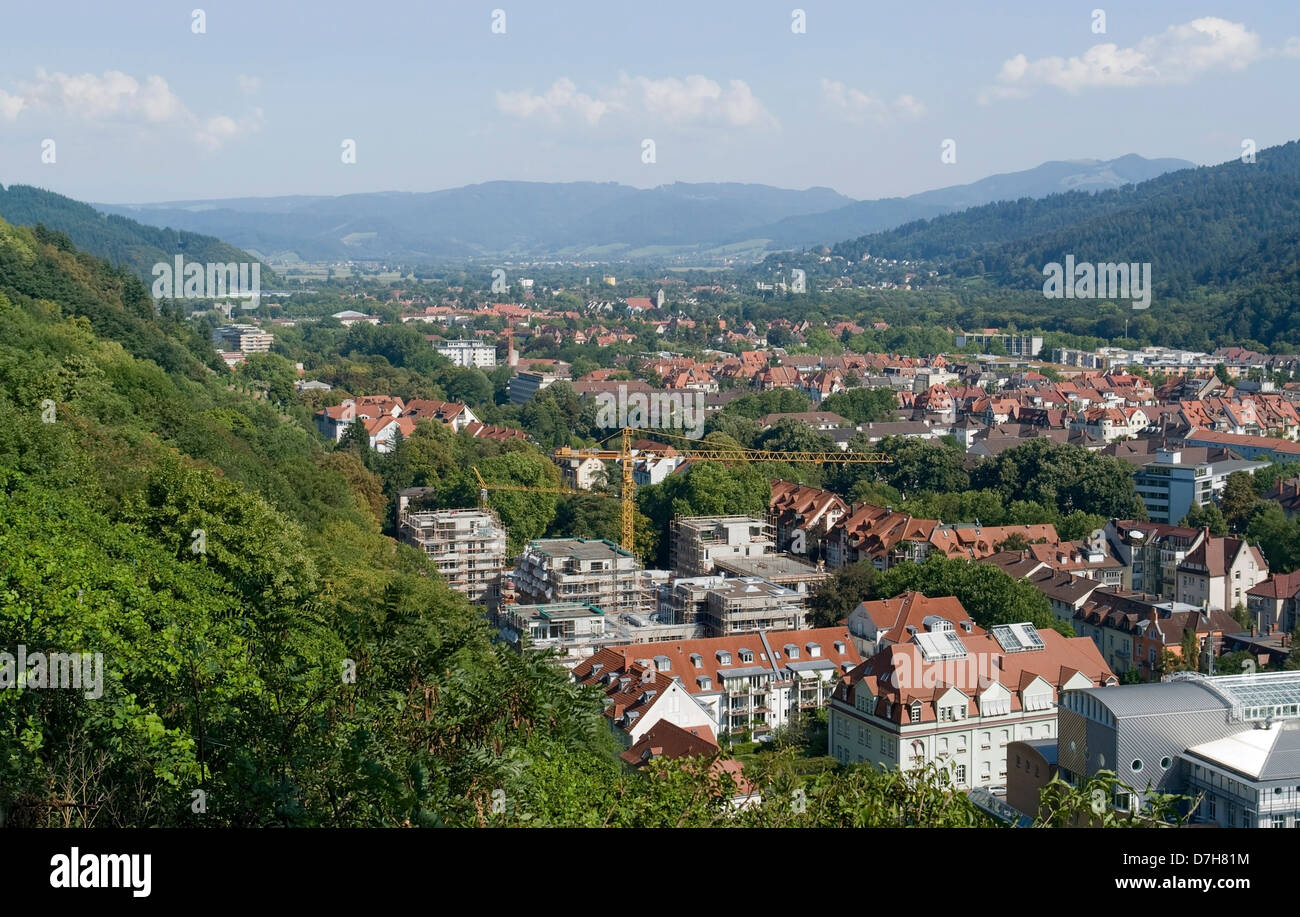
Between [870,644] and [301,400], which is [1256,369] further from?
[870,644]

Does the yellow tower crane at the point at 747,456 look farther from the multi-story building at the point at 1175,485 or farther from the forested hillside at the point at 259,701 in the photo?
the forested hillside at the point at 259,701

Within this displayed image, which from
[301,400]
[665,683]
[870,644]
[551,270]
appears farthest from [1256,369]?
[551,270]

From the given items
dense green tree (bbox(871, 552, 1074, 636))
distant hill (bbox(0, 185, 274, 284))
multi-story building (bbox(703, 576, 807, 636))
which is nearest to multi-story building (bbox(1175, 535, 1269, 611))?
dense green tree (bbox(871, 552, 1074, 636))

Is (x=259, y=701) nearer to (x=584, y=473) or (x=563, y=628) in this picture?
(x=563, y=628)

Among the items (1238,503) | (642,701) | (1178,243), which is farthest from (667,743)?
(1178,243)

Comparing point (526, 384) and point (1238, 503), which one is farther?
point (526, 384)

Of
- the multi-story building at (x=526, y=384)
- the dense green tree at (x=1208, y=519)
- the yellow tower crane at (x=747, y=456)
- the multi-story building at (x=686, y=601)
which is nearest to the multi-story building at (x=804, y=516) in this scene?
the yellow tower crane at (x=747, y=456)
